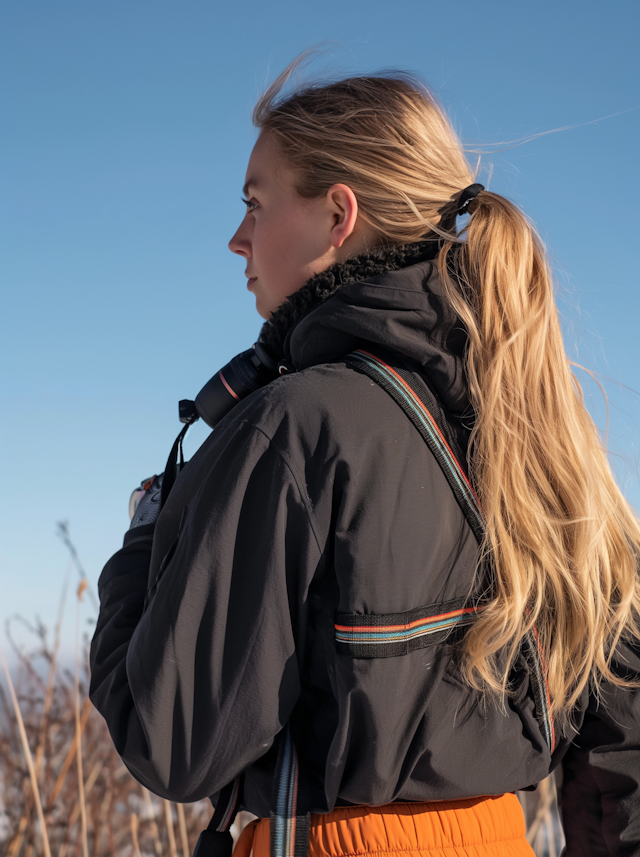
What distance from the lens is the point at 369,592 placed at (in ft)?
3.29

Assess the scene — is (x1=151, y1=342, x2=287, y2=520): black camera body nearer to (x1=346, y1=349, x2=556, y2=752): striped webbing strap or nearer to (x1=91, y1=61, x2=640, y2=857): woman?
(x1=91, y1=61, x2=640, y2=857): woman

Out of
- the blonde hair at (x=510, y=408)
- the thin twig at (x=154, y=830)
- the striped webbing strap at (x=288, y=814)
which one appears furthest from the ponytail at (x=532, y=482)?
the thin twig at (x=154, y=830)

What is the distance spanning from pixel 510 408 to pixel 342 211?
496 millimetres

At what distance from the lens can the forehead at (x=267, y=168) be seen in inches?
57.4

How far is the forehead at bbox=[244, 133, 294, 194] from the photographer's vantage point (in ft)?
4.78

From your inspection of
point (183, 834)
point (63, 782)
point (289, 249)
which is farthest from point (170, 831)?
point (289, 249)

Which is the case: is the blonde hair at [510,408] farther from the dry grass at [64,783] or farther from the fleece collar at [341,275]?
the dry grass at [64,783]

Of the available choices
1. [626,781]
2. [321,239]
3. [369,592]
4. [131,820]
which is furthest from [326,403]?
[131,820]

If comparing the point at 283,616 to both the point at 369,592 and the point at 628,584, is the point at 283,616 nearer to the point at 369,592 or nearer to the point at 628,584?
the point at 369,592

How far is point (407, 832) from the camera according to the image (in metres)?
1.09

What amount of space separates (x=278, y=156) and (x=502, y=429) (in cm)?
74

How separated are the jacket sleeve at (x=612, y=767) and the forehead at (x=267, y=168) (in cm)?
111

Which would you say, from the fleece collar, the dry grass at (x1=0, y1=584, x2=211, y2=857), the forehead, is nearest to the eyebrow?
the forehead

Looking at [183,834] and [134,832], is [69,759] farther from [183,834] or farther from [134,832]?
[183,834]
